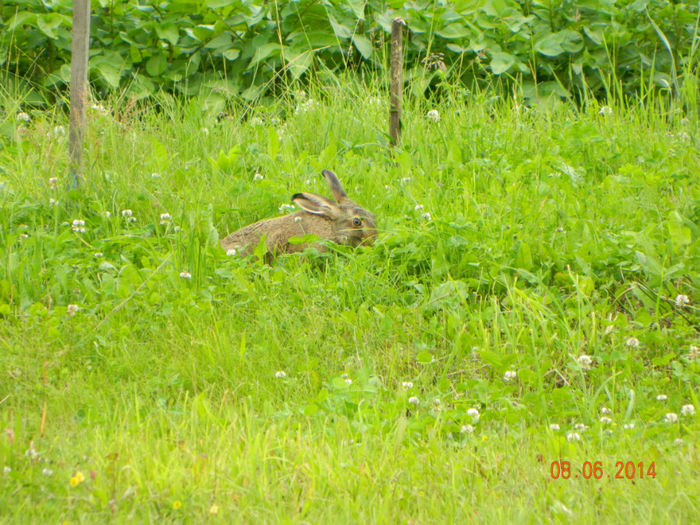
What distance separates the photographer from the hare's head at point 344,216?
18.4 feet

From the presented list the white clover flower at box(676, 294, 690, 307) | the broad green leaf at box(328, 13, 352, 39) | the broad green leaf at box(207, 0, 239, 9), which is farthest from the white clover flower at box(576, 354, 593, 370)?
the broad green leaf at box(207, 0, 239, 9)

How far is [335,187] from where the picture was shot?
5.87 m

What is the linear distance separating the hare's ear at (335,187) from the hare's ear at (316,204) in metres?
0.15

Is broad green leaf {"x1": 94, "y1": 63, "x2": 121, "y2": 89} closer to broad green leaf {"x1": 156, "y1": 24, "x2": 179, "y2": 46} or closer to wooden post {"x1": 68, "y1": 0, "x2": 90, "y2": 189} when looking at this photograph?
broad green leaf {"x1": 156, "y1": 24, "x2": 179, "y2": 46}

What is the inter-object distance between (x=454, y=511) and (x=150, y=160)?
4096 mm

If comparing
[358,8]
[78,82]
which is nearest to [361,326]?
[78,82]

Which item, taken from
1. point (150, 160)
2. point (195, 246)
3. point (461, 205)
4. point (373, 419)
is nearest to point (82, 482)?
point (373, 419)

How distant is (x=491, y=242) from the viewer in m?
4.81

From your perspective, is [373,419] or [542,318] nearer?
[373,419]

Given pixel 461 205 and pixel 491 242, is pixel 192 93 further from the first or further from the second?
pixel 491 242

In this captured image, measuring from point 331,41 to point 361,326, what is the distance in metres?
4.41

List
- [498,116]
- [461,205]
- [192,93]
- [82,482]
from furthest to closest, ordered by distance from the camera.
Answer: [192,93] < [498,116] < [461,205] < [82,482]

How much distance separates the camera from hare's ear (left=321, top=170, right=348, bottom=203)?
5.86 meters
